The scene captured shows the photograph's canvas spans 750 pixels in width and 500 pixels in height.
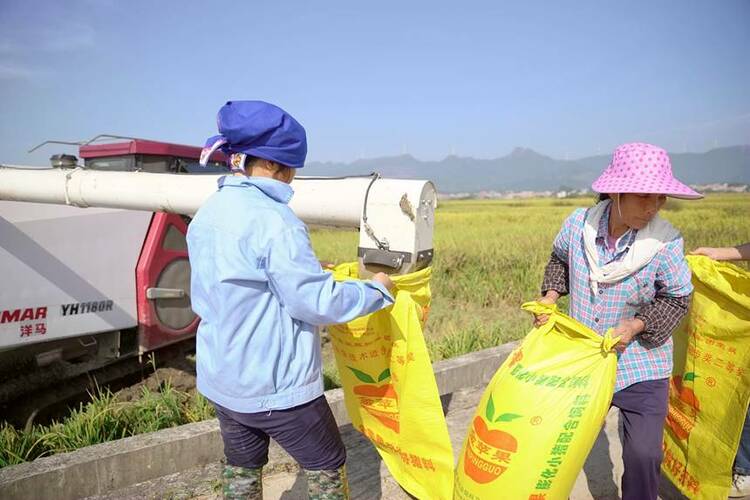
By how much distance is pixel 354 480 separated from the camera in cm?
275

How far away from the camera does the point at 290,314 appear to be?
1.66 m

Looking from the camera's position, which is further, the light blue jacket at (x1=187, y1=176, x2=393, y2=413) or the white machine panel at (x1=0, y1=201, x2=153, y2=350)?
the white machine panel at (x1=0, y1=201, x2=153, y2=350)

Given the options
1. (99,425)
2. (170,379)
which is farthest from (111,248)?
(99,425)

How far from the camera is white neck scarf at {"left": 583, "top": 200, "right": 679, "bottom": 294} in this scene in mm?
1984

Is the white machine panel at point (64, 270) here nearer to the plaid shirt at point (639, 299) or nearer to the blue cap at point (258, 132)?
the blue cap at point (258, 132)

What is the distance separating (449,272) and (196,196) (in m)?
5.76

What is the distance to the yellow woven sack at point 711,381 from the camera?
2.45 metres

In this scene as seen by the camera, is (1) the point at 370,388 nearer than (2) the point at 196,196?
Yes

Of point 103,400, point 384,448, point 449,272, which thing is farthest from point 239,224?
point 449,272

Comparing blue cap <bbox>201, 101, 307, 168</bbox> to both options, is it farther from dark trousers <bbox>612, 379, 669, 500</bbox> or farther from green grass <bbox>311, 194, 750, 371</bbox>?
green grass <bbox>311, 194, 750, 371</bbox>

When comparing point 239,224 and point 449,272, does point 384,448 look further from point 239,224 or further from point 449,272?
point 449,272

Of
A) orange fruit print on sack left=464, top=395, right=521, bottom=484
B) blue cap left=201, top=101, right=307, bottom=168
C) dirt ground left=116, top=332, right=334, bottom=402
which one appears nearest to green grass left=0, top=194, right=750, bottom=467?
dirt ground left=116, top=332, right=334, bottom=402

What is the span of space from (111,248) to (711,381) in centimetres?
335

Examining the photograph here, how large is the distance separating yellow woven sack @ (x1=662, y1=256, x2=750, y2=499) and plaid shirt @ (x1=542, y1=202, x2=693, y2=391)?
0.57m
